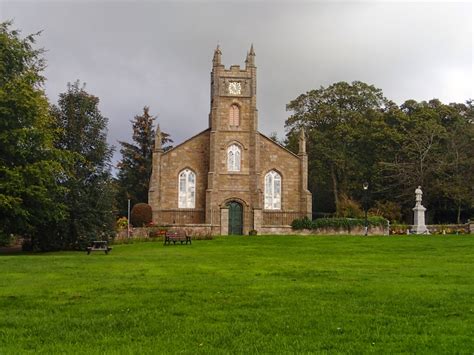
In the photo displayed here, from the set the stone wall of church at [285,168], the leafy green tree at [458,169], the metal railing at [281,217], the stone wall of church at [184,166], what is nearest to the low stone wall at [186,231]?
the stone wall of church at [184,166]

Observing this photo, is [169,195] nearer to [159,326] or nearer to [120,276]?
[120,276]

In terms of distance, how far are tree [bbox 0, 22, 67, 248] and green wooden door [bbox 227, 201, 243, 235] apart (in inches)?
783

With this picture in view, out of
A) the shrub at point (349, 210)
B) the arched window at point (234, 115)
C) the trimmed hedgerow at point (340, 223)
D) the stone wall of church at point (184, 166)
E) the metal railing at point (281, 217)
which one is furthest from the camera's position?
the shrub at point (349, 210)

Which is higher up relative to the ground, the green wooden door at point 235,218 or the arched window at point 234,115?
the arched window at point 234,115

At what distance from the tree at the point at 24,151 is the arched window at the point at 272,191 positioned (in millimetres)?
22618

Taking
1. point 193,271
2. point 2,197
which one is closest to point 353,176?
point 2,197

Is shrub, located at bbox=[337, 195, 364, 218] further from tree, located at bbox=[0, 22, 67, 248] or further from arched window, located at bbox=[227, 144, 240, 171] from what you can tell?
tree, located at bbox=[0, 22, 67, 248]

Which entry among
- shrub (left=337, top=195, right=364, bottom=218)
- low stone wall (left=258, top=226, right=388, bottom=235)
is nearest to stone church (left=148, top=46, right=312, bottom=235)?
low stone wall (left=258, top=226, right=388, bottom=235)

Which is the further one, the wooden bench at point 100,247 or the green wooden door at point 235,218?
the green wooden door at point 235,218

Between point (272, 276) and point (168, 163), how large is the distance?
34136mm

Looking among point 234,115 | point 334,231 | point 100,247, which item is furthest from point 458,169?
point 100,247

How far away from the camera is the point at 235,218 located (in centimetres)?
4544

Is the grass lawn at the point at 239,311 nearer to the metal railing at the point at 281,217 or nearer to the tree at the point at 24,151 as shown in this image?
the tree at the point at 24,151

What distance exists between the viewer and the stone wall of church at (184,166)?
4603 cm
